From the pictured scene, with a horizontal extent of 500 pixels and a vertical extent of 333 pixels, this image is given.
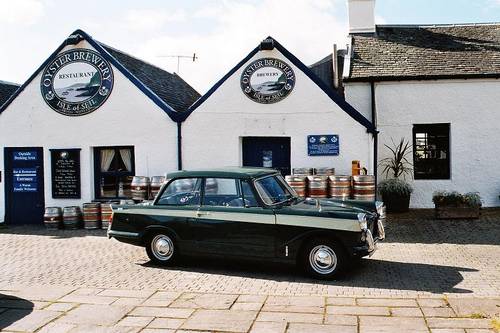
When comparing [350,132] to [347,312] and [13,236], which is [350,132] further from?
[13,236]

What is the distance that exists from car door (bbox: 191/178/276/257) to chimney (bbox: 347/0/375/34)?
1089 cm

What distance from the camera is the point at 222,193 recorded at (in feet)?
26.3

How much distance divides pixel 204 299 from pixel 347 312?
1816mm

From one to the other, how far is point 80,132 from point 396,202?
27.2ft

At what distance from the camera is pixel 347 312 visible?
5871 millimetres

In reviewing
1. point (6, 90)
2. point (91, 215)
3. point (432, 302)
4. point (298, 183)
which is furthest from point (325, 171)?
point (6, 90)

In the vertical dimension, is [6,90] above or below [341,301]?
above

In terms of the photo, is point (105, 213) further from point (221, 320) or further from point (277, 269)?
point (221, 320)

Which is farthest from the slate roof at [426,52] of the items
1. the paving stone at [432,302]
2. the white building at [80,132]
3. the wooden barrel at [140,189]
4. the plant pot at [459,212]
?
the paving stone at [432,302]

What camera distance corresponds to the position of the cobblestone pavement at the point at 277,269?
6938 millimetres

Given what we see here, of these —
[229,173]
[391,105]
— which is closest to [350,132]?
[391,105]

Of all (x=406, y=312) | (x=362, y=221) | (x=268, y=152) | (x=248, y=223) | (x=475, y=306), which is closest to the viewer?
(x=406, y=312)

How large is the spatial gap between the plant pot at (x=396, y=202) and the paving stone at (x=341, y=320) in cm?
777

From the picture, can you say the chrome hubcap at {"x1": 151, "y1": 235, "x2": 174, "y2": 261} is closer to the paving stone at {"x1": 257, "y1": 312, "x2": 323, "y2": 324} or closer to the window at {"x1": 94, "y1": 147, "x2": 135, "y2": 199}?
the paving stone at {"x1": 257, "y1": 312, "x2": 323, "y2": 324}
